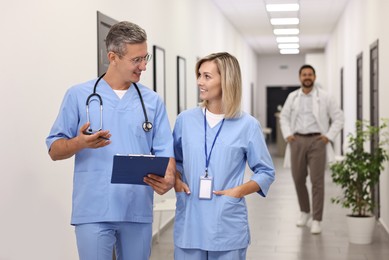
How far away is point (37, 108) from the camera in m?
3.40

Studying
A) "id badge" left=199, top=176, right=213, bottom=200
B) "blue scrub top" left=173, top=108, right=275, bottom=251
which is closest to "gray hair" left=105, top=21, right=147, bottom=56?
"blue scrub top" left=173, top=108, right=275, bottom=251

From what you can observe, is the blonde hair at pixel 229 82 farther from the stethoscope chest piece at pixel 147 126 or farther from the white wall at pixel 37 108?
the white wall at pixel 37 108

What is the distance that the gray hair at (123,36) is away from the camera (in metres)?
2.54

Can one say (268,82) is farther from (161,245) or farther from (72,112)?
(72,112)

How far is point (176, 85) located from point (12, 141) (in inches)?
170

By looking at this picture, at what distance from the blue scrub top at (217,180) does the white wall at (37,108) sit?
91 cm

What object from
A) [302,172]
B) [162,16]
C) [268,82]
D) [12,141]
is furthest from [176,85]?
[268,82]

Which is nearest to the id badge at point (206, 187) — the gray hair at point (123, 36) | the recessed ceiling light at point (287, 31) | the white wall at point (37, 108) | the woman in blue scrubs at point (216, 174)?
the woman in blue scrubs at point (216, 174)

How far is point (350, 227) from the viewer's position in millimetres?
5934

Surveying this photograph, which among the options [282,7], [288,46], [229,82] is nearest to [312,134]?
[229,82]

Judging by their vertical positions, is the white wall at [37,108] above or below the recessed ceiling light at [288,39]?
below

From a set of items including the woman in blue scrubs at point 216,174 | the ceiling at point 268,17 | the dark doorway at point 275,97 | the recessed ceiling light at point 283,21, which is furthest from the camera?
the dark doorway at point 275,97

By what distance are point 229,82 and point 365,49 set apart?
5910mm

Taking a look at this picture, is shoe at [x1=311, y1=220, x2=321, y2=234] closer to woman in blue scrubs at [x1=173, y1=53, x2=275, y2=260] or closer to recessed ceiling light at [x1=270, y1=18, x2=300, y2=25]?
woman in blue scrubs at [x1=173, y1=53, x2=275, y2=260]
